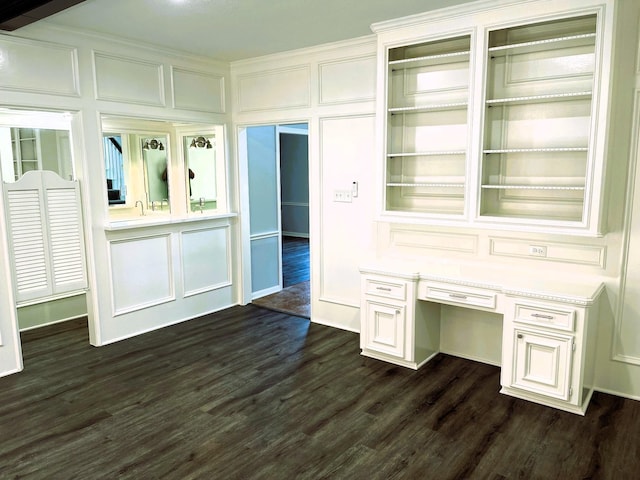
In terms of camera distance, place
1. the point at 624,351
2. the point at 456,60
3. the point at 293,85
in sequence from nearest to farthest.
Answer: the point at 624,351, the point at 456,60, the point at 293,85

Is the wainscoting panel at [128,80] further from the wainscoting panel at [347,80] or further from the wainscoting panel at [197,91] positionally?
the wainscoting panel at [347,80]

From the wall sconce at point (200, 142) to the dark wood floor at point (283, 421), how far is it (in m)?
2.19

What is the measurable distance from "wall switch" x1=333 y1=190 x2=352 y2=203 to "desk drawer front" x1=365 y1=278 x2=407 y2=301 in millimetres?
964

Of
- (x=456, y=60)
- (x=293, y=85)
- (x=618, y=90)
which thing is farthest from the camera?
(x=293, y=85)

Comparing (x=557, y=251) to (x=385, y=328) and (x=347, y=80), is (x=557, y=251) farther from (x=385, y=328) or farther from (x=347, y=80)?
(x=347, y=80)

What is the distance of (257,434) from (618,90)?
3062mm

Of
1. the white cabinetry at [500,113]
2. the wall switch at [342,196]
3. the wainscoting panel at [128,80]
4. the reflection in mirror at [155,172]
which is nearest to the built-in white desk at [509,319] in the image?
the white cabinetry at [500,113]

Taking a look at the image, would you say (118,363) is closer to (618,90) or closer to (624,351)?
(624,351)

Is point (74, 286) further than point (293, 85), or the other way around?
point (293, 85)

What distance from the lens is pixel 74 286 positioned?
3.94 m

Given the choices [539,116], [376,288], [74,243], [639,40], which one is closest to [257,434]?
[376,288]

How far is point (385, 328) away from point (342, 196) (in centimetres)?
134

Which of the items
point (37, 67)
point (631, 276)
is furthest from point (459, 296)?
point (37, 67)

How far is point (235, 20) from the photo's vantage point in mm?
3471
